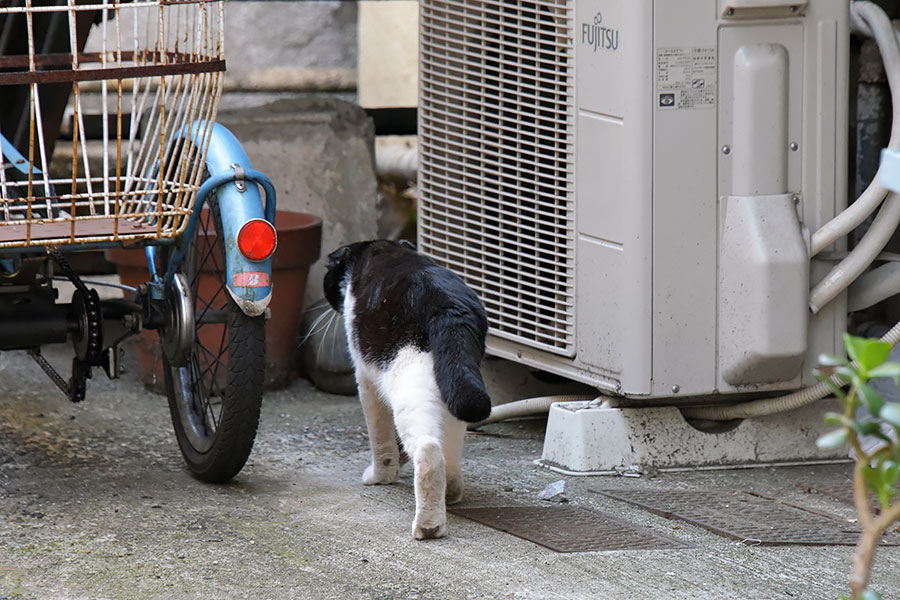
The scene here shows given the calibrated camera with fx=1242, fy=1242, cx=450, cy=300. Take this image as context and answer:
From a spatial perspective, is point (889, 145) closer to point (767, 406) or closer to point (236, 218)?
point (767, 406)

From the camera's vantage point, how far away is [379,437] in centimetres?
354

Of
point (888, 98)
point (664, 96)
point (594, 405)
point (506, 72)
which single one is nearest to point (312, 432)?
point (594, 405)

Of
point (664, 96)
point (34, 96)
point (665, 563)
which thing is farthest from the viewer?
point (664, 96)

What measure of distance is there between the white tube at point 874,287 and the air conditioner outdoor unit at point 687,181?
0.10 m

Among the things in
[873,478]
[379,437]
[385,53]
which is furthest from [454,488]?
[385,53]

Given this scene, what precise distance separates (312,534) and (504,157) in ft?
4.97

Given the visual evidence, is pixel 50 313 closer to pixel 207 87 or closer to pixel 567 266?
pixel 207 87

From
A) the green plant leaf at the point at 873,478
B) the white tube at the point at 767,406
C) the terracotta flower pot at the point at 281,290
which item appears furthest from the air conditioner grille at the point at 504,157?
the green plant leaf at the point at 873,478

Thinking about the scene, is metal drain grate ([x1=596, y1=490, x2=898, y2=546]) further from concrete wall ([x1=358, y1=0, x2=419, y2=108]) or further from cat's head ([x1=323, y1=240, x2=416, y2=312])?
concrete wall ([x1=358, y1=0, x2=419, y2=108])

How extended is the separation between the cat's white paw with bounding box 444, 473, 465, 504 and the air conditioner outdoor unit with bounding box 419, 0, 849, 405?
0.67m

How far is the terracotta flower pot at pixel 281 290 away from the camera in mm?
4695

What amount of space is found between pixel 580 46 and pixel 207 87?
1.18 meters

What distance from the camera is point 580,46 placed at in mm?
3713

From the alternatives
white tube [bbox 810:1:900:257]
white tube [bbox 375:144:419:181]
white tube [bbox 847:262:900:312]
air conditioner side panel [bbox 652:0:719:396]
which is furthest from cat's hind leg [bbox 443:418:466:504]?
white tube [bbox 375:144:419:181]
